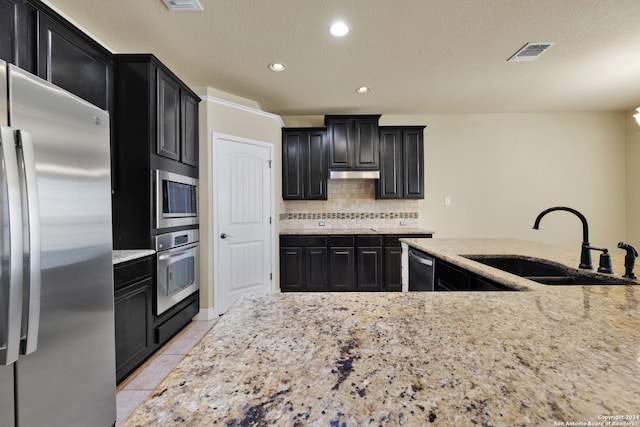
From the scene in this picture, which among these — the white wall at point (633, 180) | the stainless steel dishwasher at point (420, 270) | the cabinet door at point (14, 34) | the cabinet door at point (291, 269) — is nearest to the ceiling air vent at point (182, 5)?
the cabinet door at point (14, 34)

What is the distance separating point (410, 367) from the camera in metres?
0.50

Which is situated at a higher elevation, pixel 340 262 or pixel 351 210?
pixel 351 210

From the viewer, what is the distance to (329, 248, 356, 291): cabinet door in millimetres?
3623

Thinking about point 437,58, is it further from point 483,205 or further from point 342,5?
point 483,205

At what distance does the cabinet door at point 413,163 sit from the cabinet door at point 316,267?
1526 mm

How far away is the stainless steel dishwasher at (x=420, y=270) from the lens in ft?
6.59

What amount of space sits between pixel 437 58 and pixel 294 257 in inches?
109

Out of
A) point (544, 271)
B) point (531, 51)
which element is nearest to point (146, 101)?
point (544, 271)

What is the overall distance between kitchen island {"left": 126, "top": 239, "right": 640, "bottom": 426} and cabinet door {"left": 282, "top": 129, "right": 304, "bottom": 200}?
310 cm

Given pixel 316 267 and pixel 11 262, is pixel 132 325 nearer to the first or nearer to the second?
pixel 11 262

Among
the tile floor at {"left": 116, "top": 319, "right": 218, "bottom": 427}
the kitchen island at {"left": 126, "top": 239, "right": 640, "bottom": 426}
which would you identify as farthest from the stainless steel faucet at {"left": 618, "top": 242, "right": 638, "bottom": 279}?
the tile floor at {"left": 116, "top": 319, "right": 218, "bottom": 427}

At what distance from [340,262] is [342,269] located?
99 millimetres

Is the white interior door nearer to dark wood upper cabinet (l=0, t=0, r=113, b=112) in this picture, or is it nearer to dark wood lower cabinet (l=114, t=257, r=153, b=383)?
dark wood lower cabinet (l=114, t=257, r=153, b=383)

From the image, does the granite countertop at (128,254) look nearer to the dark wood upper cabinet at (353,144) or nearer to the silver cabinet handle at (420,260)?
the silver cabinet handle at (420,260)
